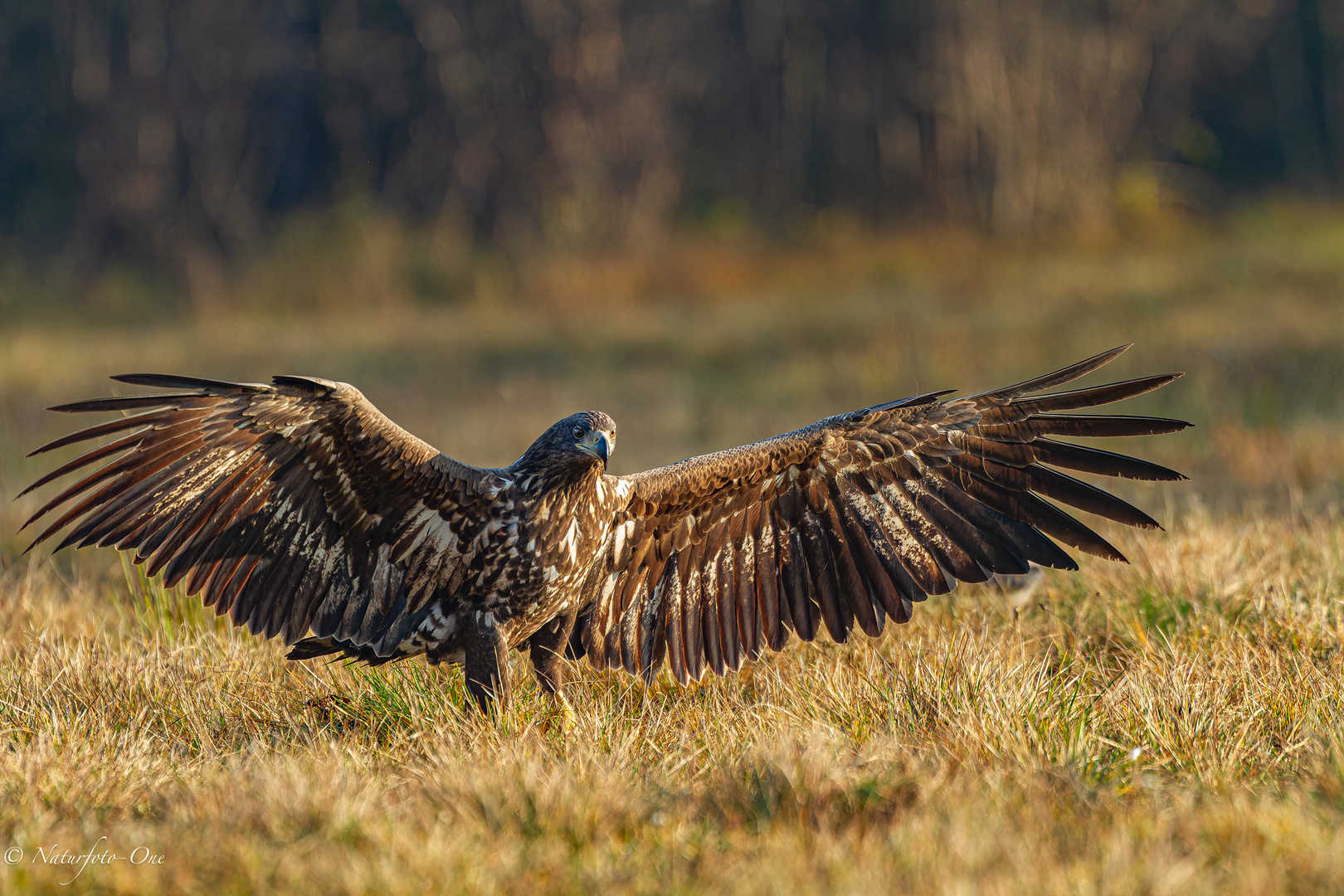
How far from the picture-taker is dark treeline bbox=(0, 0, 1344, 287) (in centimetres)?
1983

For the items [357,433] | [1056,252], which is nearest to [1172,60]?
[1056,252]

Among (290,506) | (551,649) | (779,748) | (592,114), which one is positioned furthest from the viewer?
(592,114)

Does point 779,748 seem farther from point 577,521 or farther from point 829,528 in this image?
point 829,528

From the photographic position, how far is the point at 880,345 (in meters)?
13.5

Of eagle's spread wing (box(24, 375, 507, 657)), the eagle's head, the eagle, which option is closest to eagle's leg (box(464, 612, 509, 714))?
the eagle

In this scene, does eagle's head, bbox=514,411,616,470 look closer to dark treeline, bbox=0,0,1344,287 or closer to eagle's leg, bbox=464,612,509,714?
eagle's leg, bbox=464,612,509,714

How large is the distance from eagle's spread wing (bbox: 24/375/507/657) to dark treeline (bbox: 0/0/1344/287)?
15.9 metres

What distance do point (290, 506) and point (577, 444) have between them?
34.7 inches

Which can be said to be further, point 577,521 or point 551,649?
point 551,649

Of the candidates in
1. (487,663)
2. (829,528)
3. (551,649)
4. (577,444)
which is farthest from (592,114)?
(487,663)

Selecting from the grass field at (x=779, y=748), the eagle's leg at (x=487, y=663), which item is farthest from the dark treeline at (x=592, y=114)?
the eagle's leg at (x=487, y=663)

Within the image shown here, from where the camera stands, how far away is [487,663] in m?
3.71

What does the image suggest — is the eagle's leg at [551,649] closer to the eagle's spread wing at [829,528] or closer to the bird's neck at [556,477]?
the eagle's spread wing at [829,528]

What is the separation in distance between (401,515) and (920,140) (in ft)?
65.8
